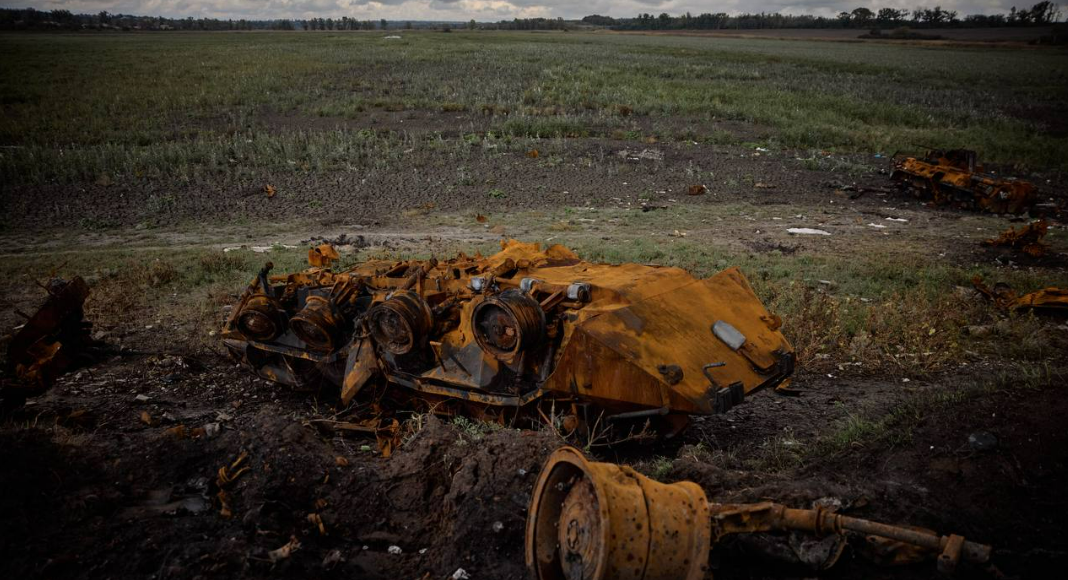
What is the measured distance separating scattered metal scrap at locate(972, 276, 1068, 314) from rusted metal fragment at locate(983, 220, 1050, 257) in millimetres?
3155

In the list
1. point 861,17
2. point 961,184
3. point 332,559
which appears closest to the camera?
point 332,559

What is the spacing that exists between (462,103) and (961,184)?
1826 cm

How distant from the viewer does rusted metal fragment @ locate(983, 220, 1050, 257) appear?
10.5 m

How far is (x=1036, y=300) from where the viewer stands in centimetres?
778

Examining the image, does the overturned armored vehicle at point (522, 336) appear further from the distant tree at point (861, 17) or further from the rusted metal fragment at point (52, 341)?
the distant tree at point (861, 17)

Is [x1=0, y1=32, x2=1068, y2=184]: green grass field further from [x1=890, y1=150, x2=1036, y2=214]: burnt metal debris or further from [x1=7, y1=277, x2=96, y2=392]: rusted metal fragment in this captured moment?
[x1=7, y1=277, x2=96, y2=392]: rusted metal fragment

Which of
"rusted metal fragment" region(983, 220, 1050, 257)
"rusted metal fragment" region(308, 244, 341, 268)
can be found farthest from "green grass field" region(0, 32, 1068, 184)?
"rusted metal fragment" region(308, 244, 341, 268)

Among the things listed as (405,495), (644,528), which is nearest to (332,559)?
(405,495)

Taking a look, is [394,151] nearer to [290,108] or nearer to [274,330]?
[290,108]

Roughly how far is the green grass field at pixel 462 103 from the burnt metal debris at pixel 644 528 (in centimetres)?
1634

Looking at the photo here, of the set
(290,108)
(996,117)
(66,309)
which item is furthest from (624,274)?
(996,117)

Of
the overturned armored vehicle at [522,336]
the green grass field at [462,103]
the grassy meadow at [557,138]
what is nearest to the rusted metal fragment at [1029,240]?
the grassy meadow at [557,138]

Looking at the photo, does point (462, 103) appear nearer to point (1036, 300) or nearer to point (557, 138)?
point (557, 138)

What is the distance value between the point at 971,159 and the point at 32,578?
1806 centimetres
